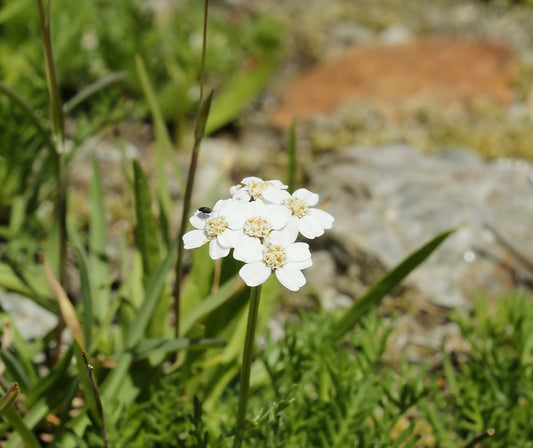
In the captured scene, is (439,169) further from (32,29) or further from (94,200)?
(32,29)

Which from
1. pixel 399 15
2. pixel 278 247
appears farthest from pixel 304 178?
pixel 399 15

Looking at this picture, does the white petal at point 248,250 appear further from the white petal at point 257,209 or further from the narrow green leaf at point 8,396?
the narrow green leaf at point 8,396

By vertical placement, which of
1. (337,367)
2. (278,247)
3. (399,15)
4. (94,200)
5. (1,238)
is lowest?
(399,15)

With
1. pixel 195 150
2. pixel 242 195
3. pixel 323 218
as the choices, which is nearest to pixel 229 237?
pixel 242 195

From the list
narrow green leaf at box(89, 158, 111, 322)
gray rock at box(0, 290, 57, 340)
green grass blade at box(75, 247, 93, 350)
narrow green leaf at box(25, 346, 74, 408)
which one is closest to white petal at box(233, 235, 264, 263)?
green grass blade at box(75, 247, 93, 350)

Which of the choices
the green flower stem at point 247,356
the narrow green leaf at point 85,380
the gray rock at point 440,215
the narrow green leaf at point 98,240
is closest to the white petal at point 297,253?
the green flower stem at point 247,356

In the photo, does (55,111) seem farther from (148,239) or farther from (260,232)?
(260,232)

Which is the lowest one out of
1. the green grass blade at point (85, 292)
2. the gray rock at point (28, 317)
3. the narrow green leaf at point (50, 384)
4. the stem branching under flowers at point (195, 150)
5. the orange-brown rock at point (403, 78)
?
the orange-brown rock at point (403, 78)
